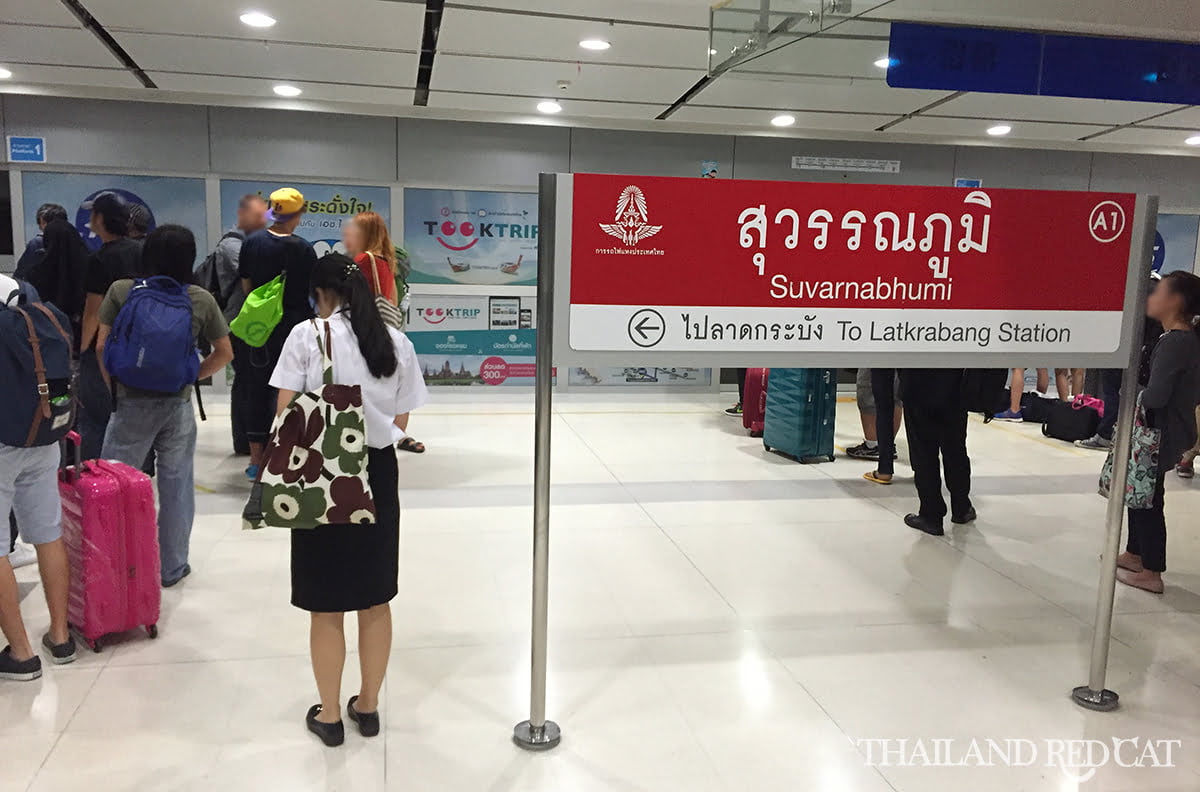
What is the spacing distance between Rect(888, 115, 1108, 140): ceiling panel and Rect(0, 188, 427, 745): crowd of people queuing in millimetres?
5536

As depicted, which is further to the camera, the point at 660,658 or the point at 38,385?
the point at 660,658

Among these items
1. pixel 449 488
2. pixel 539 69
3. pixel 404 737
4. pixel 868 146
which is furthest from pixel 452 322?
pixel 404 737

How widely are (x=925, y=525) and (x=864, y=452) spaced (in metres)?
1.84

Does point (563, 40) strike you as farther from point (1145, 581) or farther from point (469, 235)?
point (1145, 581)

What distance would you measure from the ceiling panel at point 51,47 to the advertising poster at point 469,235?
2.94m

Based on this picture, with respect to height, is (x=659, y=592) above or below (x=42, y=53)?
below

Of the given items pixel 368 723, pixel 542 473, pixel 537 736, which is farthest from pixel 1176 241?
pixel 368 723

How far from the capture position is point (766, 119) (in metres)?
7.81

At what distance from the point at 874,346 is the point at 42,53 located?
6201mm

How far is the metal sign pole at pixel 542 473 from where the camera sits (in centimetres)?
221

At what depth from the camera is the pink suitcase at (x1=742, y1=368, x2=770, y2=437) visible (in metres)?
7.10

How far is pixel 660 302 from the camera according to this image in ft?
7.51

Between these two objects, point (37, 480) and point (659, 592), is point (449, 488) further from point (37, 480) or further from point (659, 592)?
point (37, 480)

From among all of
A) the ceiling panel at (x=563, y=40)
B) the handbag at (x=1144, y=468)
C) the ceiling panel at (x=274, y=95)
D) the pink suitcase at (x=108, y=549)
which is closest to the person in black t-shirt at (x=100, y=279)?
the pink suitcase at (x=108, y=549)
